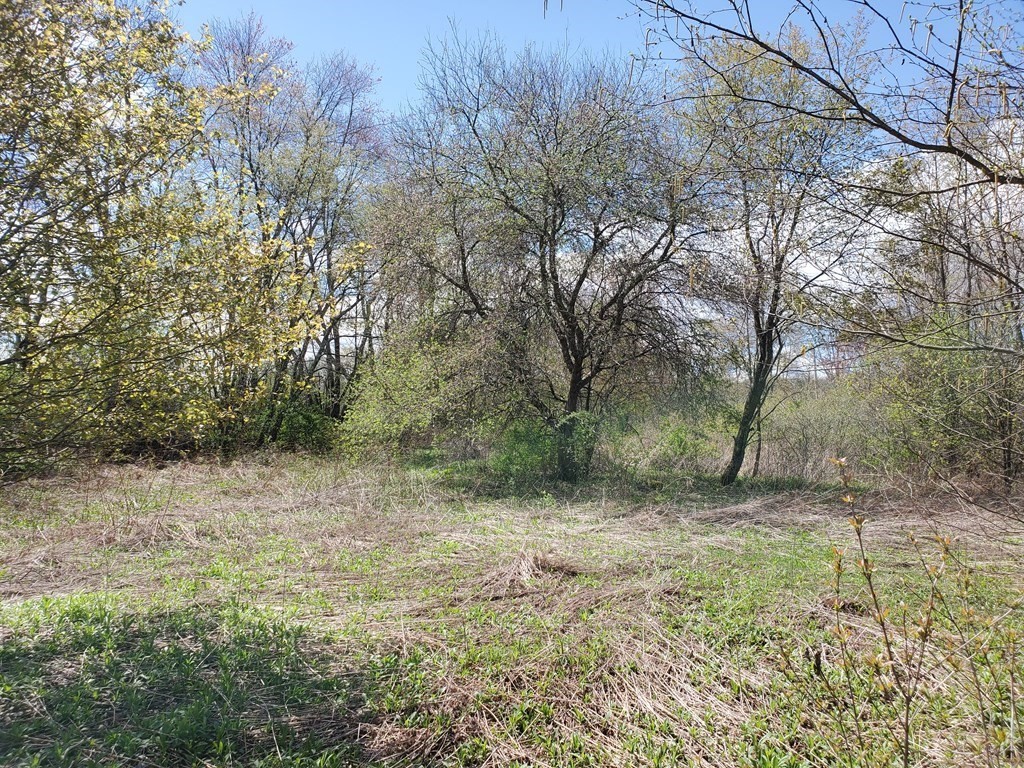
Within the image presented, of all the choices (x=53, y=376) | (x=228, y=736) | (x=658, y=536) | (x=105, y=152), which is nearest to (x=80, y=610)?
(x=53, y=376)

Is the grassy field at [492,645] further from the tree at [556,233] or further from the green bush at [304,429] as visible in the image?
the green bush at [304,429]

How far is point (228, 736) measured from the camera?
2.98m

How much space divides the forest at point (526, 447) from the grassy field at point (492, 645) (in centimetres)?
3

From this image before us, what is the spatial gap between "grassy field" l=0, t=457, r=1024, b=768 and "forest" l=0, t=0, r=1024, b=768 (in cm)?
3

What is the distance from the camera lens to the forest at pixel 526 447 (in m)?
3.04

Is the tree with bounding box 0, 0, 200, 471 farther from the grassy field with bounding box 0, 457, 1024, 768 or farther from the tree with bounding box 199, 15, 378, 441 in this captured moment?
the tree with bounding box 199, 15, 378, 441

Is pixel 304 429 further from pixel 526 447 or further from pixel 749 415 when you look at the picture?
pixel 749 415

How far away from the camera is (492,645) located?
13.1 feet

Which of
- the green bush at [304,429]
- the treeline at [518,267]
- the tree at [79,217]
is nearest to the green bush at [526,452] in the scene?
the treeline at [518,267]

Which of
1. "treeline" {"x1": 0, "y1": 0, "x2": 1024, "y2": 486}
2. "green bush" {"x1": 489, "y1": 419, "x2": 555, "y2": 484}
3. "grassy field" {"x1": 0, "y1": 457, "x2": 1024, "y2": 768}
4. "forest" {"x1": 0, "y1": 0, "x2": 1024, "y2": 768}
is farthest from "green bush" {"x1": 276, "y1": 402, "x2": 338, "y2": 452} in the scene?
"grassy field" {"x1": 0, "y1": 457, "x2": 1024, "y2": 768}

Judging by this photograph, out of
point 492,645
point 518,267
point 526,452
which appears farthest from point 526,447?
point 492,645

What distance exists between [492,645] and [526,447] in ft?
24.3

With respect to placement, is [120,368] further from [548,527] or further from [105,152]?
[548,527]

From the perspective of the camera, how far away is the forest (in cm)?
304
